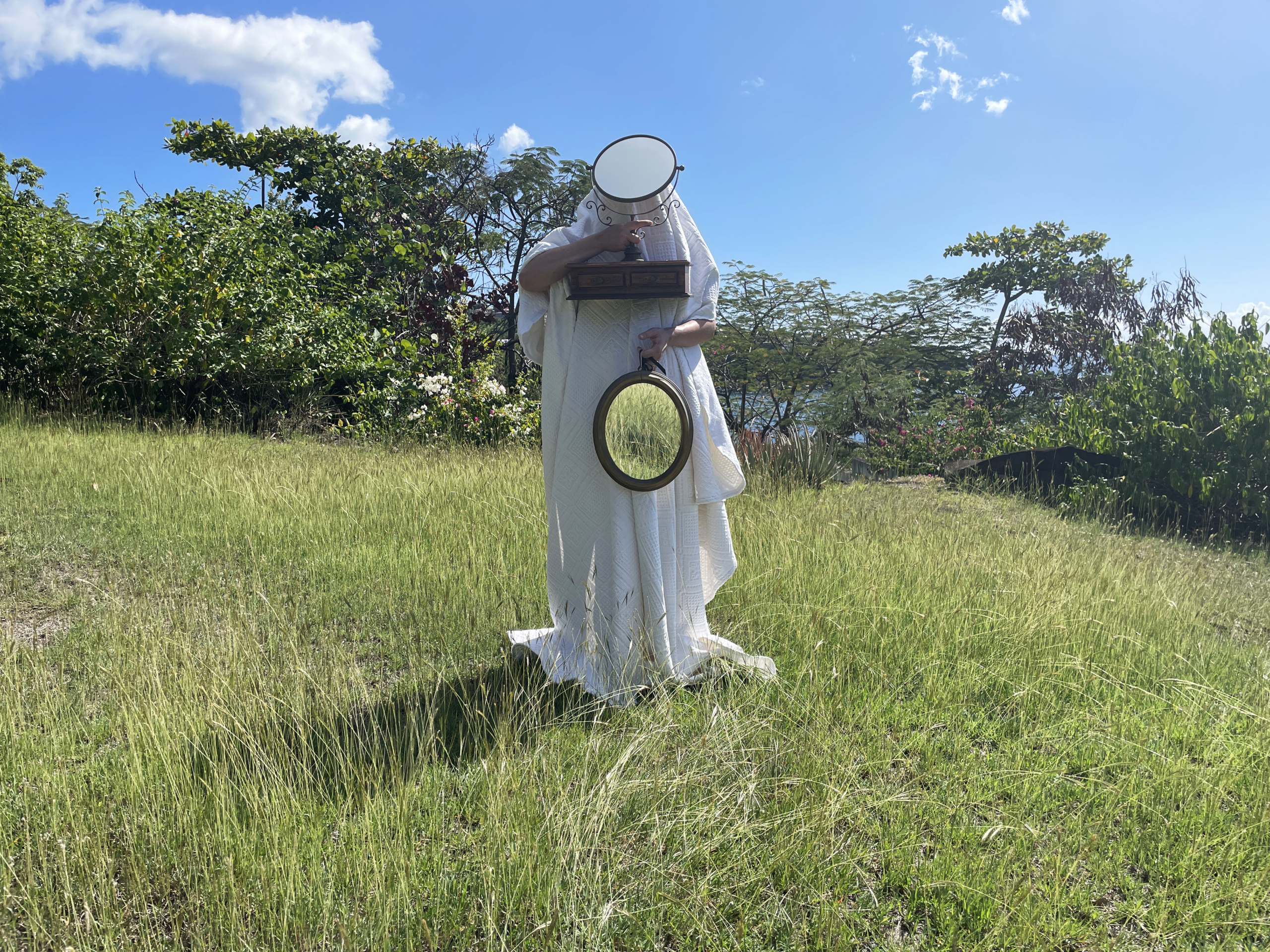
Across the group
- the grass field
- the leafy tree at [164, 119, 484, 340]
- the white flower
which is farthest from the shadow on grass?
the leafy tree at [164, 119, 484, 340]

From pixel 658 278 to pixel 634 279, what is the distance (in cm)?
8

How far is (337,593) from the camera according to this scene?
12.5 ft

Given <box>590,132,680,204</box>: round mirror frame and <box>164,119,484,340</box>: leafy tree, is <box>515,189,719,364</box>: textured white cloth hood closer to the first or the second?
<box>590,132,680,204</box>: round mirror frame

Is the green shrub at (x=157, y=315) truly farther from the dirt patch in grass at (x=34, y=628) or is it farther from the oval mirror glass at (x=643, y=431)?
the oval mirror glass at (x=643, y=431)

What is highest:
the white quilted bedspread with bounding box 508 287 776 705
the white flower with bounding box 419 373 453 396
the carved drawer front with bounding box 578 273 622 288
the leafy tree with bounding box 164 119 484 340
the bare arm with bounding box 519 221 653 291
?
the leafy tree with bounding box 164 119 484 340

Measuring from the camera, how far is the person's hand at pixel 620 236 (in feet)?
8.26

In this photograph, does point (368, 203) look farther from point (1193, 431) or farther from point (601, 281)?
point (1193, 431)

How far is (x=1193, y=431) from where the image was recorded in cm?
755

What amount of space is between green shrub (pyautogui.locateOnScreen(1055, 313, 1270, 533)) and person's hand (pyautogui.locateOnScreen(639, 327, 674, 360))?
7.06 metres

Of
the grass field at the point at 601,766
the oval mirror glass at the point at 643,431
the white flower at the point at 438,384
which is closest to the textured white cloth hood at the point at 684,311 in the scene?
the oval mirror glass at the point at 643,431

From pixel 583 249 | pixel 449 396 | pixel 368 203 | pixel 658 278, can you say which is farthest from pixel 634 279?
pixel 368 203

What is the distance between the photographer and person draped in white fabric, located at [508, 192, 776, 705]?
8.65 feet

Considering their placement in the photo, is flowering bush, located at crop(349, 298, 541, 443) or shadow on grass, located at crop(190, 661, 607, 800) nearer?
shadow on grass, located at crop(190, 661, 607, 800)

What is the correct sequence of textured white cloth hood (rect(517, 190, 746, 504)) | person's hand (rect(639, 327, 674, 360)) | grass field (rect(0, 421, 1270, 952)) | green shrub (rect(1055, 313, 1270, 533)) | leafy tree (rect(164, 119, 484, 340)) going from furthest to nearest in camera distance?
1. leafy tree (rect(164, 119, 484, 340))
2. green shrub (rect(1055, 313, 1270, 533))
3. textured white cloth hood (rect(517, 190, 746, 504))
4. person's hand (rect(639, 327, 674, 360))
5. grass field (rect(0, 421, 1270, 952))
